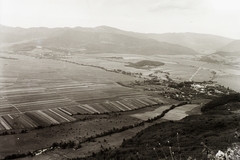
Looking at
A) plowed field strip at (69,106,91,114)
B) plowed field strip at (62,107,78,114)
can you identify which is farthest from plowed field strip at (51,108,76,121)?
plowed field strip at (69,106,91,114)

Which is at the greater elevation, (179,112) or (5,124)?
(5,124)

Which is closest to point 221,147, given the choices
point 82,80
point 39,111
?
point 39,111

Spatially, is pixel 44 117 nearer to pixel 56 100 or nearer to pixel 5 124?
pixel 5 124

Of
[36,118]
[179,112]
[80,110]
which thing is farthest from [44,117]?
[179,112]

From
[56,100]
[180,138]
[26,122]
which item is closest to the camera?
[180,138]

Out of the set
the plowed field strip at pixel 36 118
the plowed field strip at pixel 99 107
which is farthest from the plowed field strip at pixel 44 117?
the plowed field strip at pixel 99 107

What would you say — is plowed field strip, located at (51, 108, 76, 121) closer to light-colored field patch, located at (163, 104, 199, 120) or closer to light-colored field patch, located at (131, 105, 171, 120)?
light-colored field patch, located at (131, 105, 171, 120)

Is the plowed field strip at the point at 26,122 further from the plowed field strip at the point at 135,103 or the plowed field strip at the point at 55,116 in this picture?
the plowed field strip at the point at 135,103

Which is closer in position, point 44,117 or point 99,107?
point 44,117

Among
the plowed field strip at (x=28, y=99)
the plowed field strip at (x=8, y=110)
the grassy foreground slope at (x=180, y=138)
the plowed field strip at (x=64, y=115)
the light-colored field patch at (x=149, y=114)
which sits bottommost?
the light-colored field patch at (x=149, y=114)

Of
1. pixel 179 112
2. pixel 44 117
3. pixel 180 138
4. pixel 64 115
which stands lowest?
pixel 179 112
